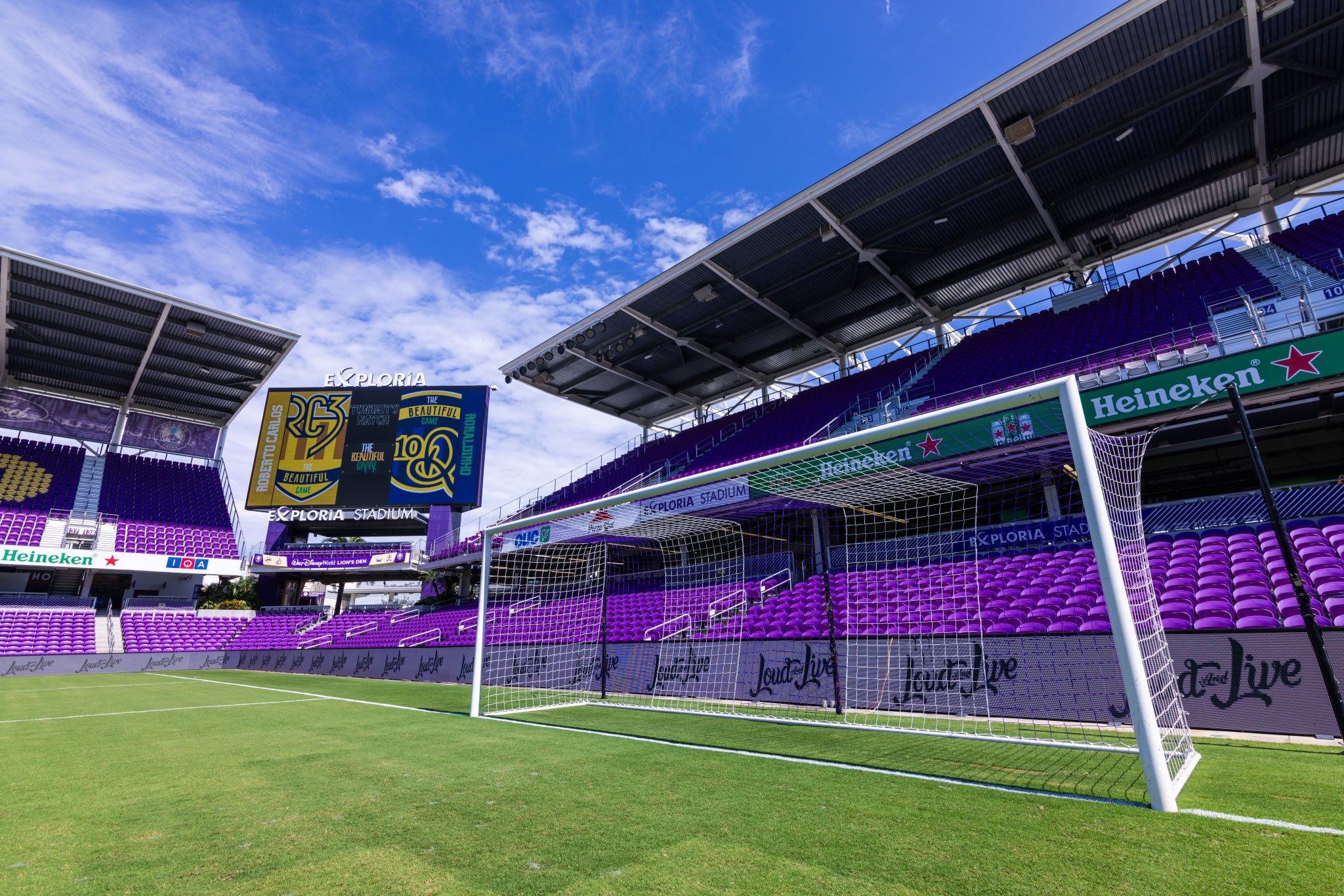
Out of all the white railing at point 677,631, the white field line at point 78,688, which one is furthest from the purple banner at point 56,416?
the white railing at point 677,631

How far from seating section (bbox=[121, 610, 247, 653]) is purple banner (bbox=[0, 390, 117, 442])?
9953mm

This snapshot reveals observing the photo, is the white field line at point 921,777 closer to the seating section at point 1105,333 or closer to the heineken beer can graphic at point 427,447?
the seating section at point 1105,333

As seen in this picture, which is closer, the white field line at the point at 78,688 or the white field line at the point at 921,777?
the white field line at the point at 921,777

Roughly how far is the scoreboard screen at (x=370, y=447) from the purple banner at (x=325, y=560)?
446 cm

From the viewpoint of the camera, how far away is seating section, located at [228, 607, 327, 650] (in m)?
25.1

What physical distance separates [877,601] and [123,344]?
3084cm

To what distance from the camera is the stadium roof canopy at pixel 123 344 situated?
20.8 m

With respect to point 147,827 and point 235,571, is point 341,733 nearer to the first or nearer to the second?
point 147,827

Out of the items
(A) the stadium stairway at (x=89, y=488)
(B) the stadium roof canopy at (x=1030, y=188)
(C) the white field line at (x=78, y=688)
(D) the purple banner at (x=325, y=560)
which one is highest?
(B) the stadium roof canopy at (x=1030, y=188)

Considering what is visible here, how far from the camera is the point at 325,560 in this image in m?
29.1

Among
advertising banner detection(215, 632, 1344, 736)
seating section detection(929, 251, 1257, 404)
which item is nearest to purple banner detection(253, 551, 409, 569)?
advertising banner detection(215, 632, 1344, 736)

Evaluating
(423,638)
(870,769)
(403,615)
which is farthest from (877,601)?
(403,615)

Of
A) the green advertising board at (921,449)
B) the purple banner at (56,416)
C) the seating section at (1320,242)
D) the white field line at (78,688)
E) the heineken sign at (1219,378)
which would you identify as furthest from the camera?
the purple banner at (56,416)

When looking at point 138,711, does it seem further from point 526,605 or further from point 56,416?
point 56,416
